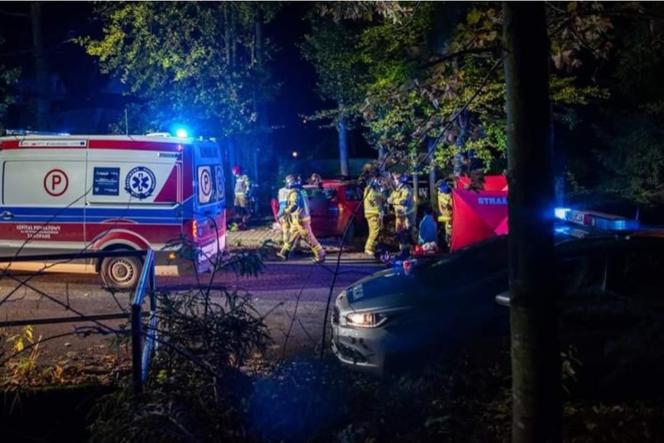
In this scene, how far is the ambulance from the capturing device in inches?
401

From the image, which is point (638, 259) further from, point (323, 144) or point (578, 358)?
point (323, 144)

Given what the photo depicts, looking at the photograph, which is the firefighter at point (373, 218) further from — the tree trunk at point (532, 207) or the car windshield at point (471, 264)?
the tree trunk at point (532, 207)

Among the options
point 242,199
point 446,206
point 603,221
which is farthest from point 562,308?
point 242,199

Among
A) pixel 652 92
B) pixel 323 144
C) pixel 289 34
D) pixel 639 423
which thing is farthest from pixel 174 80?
pixel 639 423

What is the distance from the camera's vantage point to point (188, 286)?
787 centimetres

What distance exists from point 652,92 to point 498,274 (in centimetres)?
1281

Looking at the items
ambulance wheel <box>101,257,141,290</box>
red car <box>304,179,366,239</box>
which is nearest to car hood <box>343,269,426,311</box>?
ambulance wheel <box>101,257,141,290</box>

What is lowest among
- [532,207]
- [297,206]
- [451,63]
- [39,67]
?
[297,206]

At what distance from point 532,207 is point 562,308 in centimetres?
255

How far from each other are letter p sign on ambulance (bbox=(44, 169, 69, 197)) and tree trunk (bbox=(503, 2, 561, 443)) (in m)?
8.76

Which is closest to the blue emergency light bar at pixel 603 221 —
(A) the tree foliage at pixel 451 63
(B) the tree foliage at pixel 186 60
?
(A) the tree foliage at pixel 451 63

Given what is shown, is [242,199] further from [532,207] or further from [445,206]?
[532,207]

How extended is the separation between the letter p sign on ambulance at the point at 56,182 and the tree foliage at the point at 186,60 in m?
7.98

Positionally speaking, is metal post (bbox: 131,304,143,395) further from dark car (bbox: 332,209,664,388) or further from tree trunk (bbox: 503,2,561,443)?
tree trunk (bbox: 503,2,561,443)
